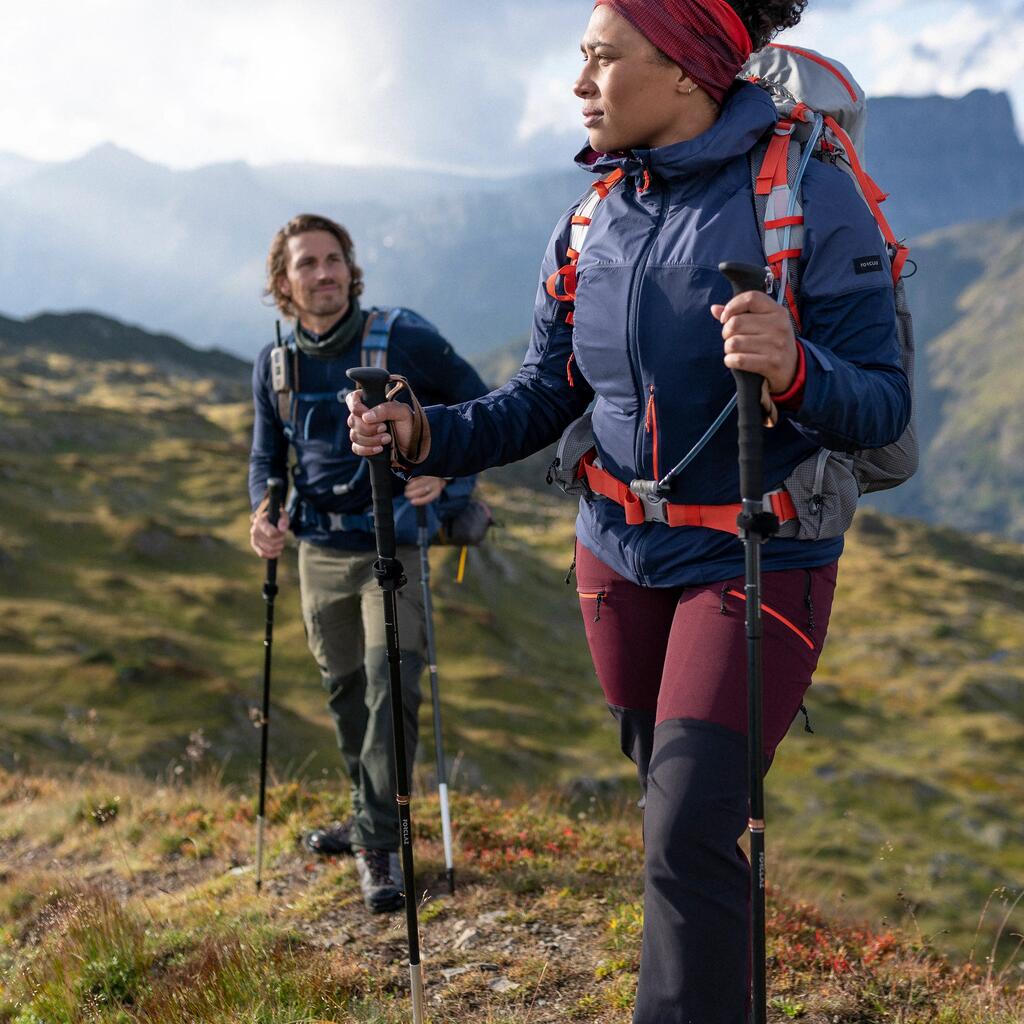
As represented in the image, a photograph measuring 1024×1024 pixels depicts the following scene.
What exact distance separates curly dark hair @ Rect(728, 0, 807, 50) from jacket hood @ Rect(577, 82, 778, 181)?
361 mm

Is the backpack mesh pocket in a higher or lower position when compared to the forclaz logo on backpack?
lower

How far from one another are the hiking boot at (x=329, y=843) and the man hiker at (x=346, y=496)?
2cm

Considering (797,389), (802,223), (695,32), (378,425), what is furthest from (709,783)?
(695,32)

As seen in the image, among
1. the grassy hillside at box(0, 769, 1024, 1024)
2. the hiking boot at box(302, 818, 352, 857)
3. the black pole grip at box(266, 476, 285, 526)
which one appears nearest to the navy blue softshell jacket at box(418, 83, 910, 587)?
the grassy hillside at box(0, 769, 1024, 1024)

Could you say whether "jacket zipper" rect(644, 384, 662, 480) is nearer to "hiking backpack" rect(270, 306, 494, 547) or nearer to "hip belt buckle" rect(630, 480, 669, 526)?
"hip belt buckle" rect(630, 480, 669, 526)

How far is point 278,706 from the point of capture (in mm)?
Answer: 33969

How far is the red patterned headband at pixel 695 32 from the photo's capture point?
351 centimetres

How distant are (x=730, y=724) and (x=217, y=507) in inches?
2509

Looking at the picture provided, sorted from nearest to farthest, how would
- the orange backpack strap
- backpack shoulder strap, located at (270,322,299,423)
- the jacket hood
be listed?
1. the jacket hood
2. the orange backpack strap
3. backpack shoulder strap, located at (270,322,299,423)

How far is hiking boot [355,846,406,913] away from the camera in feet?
21.6

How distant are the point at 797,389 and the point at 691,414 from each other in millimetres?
600

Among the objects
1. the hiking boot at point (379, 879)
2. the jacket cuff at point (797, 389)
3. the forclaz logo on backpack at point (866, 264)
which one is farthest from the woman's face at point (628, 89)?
the hiking boot at point (379, 879)

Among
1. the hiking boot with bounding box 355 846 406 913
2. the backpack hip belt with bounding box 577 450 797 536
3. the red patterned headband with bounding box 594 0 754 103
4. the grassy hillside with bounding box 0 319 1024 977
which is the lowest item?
the grassy hillside with bounding box 0 319 1024 977

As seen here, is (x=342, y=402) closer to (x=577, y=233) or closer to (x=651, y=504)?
(x=577, y=233)
